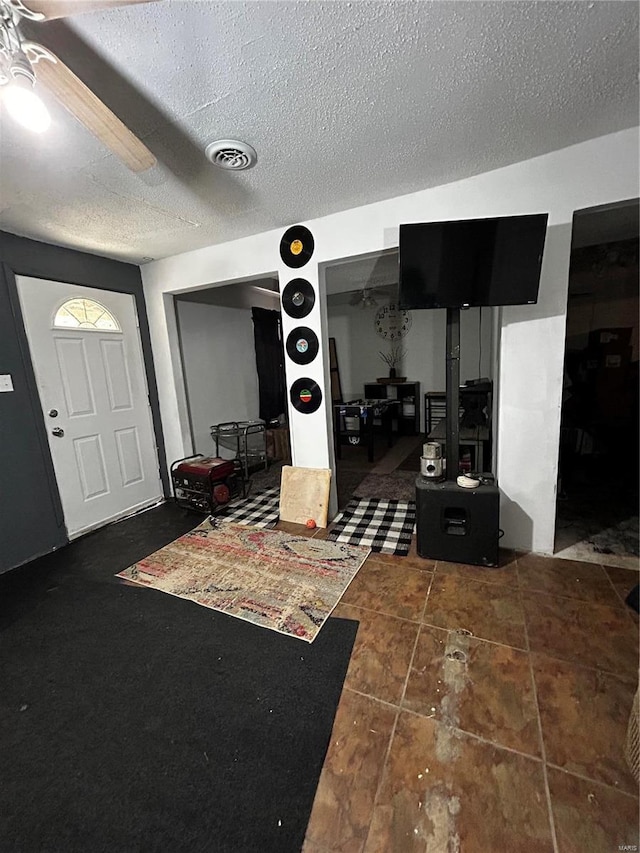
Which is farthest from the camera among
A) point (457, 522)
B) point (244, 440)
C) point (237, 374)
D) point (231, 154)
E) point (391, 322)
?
point (391, 322)

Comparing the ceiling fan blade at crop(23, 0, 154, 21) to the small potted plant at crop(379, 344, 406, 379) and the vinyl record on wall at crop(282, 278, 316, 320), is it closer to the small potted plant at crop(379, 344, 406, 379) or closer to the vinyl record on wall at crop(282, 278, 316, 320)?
the vinyl record on wall at crop(282, 278, 316, 320)

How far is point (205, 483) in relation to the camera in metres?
3.08

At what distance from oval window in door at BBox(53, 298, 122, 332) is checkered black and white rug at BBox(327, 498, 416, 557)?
2.69 m

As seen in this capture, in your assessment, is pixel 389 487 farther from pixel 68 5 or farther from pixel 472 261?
pixel 68 5

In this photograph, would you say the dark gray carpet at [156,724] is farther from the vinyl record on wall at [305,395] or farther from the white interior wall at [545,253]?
the vinyl record on wall at [305,395]

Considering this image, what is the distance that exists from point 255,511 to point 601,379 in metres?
3.58

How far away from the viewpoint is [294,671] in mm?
1503

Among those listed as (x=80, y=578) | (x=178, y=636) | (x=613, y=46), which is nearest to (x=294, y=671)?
(x=178, y=636)

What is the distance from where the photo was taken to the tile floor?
0.98 metres

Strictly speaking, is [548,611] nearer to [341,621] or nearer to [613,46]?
[341,621]

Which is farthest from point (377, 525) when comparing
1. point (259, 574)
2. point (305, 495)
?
point (259, 574)

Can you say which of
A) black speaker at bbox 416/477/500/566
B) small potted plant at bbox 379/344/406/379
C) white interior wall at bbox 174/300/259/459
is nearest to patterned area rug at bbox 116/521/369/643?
black speaker at bbox 416/477/500/566

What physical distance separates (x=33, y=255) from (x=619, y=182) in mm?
3765

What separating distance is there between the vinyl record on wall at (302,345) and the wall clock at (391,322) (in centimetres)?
358
